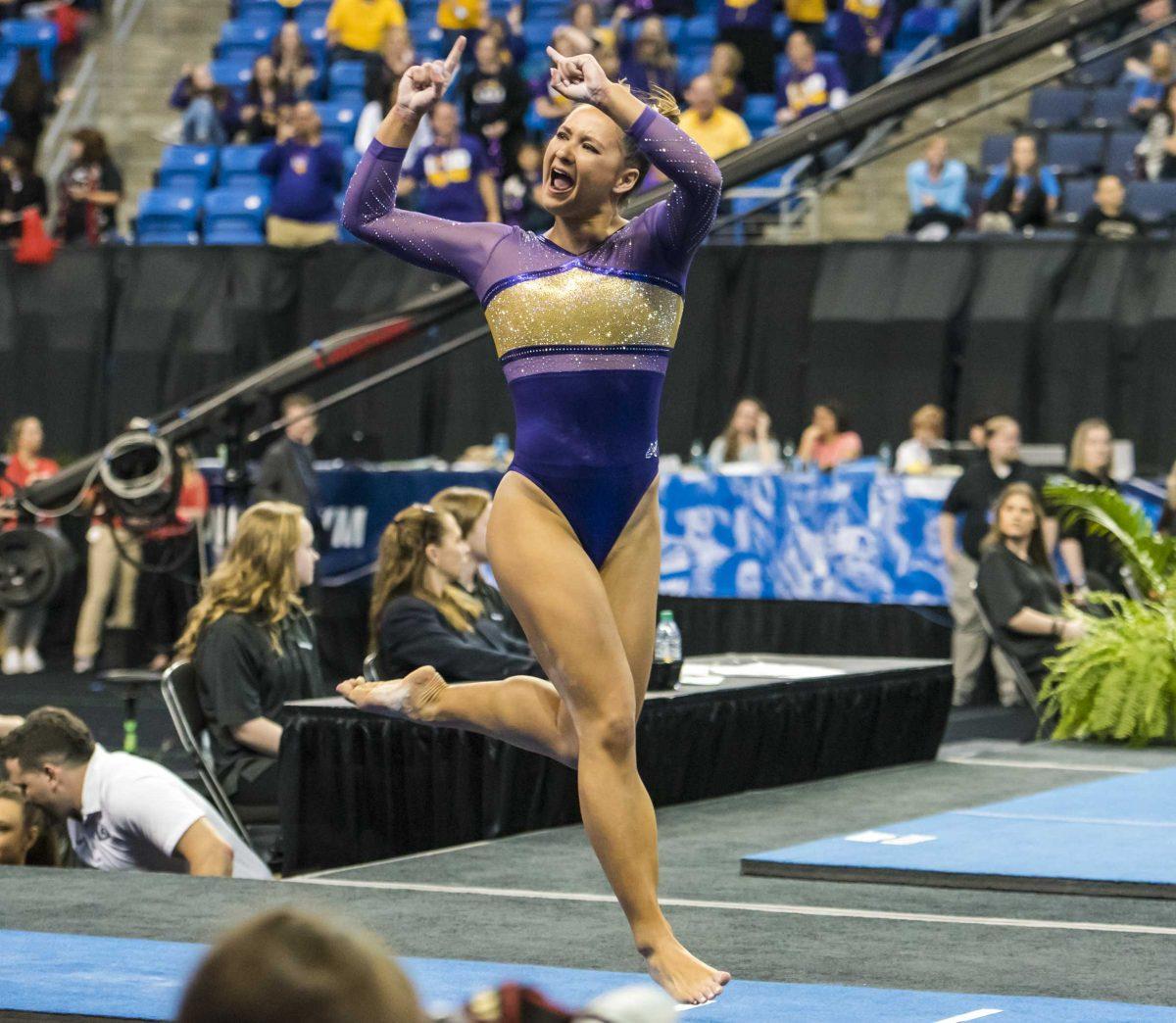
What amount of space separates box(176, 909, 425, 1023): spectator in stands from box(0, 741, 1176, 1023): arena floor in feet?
7.46

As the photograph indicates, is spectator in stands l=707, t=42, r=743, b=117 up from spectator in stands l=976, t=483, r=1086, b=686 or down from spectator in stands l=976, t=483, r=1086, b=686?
up

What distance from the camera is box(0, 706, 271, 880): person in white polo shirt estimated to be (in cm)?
520

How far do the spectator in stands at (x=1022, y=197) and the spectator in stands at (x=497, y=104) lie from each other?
3411 mm

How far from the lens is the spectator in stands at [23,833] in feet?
17.7

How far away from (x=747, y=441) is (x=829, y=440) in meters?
0.45

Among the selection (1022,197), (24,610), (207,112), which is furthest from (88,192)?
(1022,197)

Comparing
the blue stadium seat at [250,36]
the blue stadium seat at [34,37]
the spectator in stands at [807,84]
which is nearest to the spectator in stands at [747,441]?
the spectator in stands at [807,84]

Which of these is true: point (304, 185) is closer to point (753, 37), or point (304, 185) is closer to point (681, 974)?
point (753, 37)

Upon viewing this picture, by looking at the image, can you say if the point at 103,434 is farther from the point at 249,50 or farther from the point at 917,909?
the point at 917,909

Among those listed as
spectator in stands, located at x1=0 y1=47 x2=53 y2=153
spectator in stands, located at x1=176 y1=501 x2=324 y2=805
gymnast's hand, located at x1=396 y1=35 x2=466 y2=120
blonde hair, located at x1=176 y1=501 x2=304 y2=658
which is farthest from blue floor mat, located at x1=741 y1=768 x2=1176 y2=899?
spectator in stands, located at x1=0 y1=47 x2=53 y2=153

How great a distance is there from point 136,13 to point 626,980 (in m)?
14.4

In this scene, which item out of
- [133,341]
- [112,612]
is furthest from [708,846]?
[133,341]

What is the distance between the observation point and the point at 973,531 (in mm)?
10500

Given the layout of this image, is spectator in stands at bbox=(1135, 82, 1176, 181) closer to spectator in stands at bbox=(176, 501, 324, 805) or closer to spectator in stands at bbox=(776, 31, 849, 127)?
spectator in stands at bbox=(776, 31, 849, 127)
